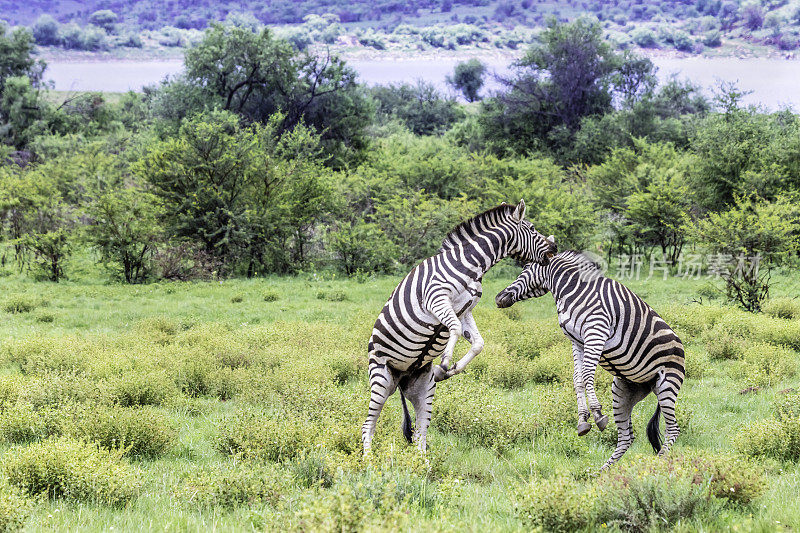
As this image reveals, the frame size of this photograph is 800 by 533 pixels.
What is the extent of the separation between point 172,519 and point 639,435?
4.80m

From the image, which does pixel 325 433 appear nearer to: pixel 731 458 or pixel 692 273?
pixel 731 458

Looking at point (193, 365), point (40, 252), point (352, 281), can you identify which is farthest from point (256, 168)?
point (193, 365)

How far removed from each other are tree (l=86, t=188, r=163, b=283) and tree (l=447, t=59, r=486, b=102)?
59145mm

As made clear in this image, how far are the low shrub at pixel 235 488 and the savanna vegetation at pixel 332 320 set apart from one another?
0.02 m

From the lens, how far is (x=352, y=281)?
60.6 feet

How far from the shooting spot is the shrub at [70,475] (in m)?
4.69

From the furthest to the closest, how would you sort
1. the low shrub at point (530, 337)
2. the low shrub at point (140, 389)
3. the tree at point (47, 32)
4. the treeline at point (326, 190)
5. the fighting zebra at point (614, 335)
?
the tree at point (47, 32) → the treeline at point (326, 190) → the low shrub at point (530, 337) → the low shrub at point (140, 389) → the fighting zebra at point (614, 335)

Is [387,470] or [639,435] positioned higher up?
[387,470]

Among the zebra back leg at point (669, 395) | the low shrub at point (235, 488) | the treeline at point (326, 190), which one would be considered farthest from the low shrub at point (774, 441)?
the treeline at point (326, 190)

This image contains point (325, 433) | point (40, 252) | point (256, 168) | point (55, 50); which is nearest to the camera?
point (325, 433)

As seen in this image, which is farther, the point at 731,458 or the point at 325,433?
the point at 325,433

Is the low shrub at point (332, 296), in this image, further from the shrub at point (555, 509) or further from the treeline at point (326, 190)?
the shrub at point (555, 509)

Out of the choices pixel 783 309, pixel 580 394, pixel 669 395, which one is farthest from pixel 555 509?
pixel 783 309

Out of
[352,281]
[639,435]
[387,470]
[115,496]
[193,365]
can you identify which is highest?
[387,470]
